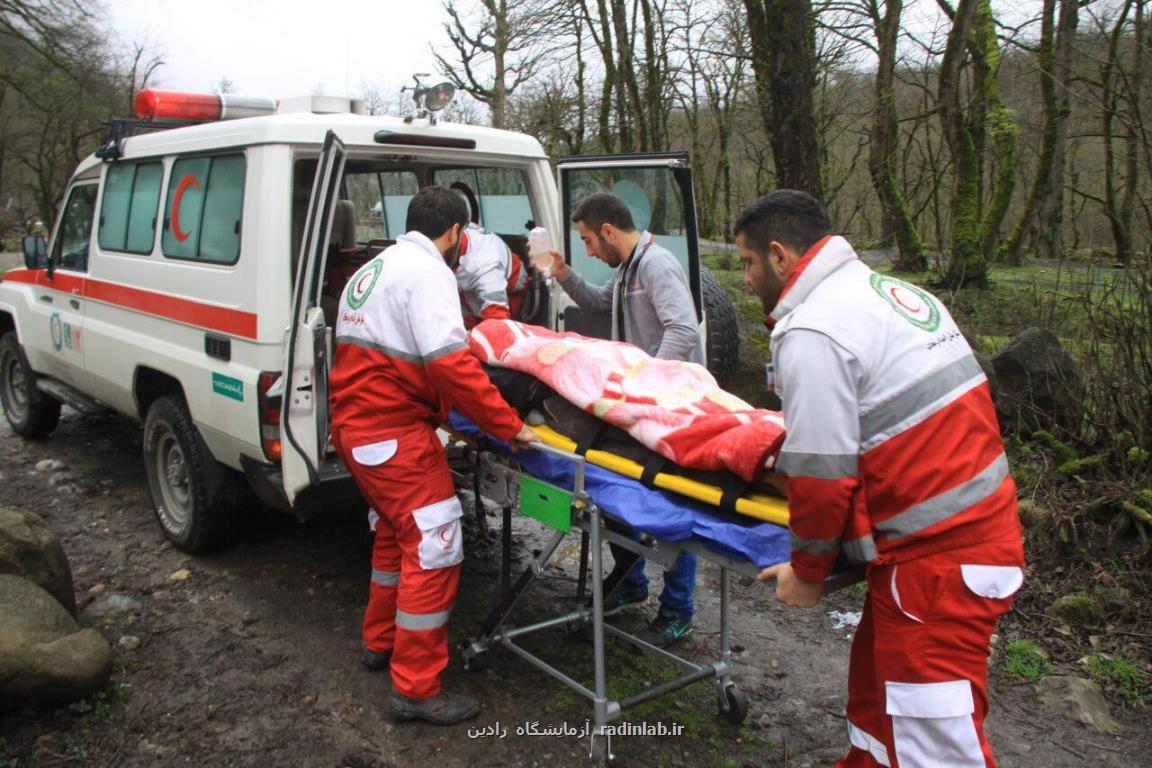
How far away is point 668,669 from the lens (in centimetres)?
370

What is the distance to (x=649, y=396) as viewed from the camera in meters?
2.85

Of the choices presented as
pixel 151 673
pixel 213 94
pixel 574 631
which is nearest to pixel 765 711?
pixel 574 631

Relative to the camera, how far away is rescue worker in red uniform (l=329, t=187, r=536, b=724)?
10.3 feet

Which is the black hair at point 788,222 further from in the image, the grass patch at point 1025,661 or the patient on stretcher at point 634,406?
the grass patch at point 1025,661

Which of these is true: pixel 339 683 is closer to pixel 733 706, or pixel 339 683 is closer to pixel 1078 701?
pixel 733 706

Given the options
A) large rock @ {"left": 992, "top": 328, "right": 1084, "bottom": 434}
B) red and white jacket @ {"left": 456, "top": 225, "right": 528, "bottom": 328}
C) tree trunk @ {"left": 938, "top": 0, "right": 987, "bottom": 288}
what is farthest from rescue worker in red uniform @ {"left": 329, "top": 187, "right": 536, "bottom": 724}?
tree trunk @ {"left": 938, "top": 0, "right": 987, "bottom": 288}

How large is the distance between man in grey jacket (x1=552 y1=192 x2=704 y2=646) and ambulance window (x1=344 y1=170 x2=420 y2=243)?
2297 millimetres

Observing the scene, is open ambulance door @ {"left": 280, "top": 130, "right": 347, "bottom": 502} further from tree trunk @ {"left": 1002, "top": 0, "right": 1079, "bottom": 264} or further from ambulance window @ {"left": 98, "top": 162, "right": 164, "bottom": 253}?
tree trunk @ {"left": 1002, "top": 0, "right": 1079, "bottom": 264}

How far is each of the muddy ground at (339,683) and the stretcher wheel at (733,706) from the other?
0.05 metres

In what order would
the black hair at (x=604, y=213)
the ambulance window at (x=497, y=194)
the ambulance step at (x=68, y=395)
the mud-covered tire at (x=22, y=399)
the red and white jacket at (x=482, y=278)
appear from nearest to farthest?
the black hair at (x=604, y=213) → the red and white jacket at (x=482, y=278) → the ambulance window at (x=497, y=194) → the ambulance step at (x=68, y=395) → the mud-covered tire at (x=22, y=399)

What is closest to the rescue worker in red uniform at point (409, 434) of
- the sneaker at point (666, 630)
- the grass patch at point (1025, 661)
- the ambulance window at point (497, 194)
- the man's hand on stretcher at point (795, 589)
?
the sneaker at point (666, 630)

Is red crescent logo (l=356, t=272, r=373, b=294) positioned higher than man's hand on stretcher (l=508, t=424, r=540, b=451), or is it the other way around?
red crescent logo (l=356, t=272, r=373, b=294)

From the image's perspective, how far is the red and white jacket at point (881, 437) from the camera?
6.42 ft

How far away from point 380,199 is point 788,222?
451cm
